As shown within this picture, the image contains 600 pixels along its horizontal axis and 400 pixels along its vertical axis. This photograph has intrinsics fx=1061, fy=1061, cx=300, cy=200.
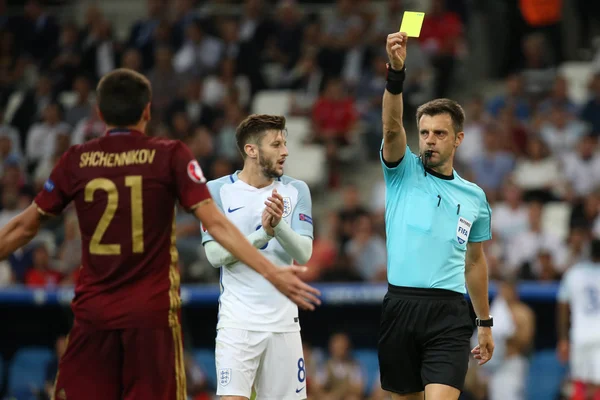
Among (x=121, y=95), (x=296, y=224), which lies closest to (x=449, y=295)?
(x=296, y=224)

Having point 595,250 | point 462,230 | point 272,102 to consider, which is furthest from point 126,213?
point 272,102

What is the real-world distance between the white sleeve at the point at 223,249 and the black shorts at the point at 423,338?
965mm

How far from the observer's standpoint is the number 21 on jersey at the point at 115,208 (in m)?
5.69

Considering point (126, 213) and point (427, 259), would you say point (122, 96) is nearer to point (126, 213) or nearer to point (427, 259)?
point (126, 213)

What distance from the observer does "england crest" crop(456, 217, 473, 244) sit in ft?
23.8

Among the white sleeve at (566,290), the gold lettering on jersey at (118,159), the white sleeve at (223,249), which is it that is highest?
the gold lettering on jersey at (118,159)

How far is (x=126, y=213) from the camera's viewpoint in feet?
18.7

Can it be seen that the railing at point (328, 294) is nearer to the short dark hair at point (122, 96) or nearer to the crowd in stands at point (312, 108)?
the crowd in stands at point (312, 108)

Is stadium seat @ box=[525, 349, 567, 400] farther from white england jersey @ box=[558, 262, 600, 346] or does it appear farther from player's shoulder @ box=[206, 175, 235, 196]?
player's shoulder @ box=[206, 175, 235, 196]

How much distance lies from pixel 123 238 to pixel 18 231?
23.0 inches

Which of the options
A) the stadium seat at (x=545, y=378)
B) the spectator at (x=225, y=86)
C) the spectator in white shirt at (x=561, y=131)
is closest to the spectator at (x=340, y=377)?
the stadium seat at (x=545, y=378)

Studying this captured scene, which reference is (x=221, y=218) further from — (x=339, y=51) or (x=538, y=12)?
(x=339, y=51)

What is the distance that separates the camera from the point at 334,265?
1459 centimetres

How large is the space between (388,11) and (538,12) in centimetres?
416
